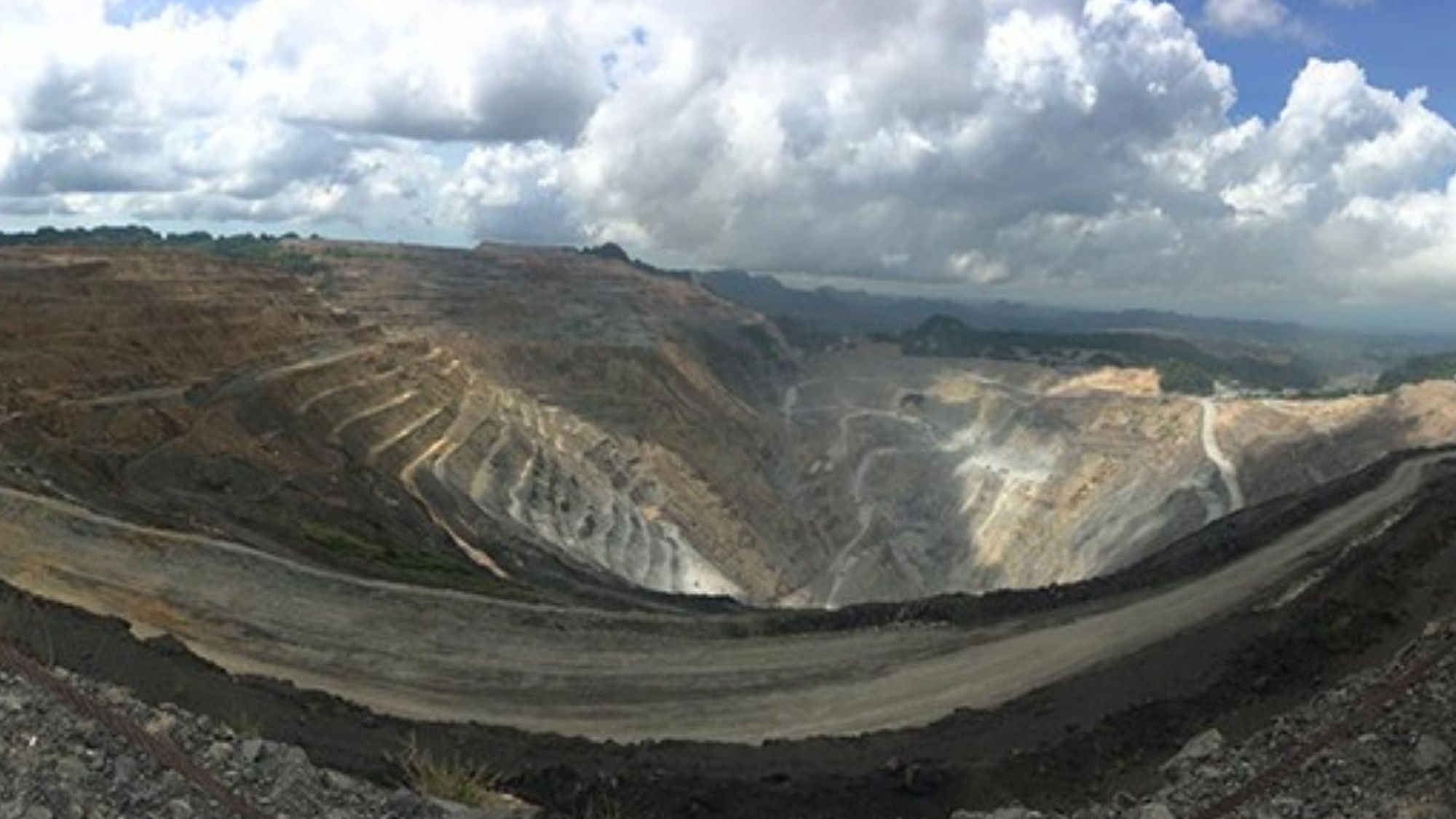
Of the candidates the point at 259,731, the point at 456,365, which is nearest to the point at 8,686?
the point at 259,731

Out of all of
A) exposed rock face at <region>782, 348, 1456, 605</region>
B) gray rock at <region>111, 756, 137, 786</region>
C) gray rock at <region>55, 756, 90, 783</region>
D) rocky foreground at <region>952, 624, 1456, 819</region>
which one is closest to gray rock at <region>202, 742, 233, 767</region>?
gray rock at <region>111, 756, 137, 786</region>

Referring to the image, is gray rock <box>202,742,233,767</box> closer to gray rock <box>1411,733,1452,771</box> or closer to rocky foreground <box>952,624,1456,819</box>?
rocky foreground <box>952,624,1456,819</box>

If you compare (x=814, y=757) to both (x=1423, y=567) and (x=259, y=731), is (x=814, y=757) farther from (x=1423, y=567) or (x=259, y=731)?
(x=1423, y=567)

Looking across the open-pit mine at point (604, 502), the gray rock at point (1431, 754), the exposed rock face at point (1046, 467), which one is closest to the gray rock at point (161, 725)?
the open-pit mine at point (604, 502)

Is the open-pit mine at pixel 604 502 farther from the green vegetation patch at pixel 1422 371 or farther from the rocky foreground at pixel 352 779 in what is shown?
the green vegetation patch at pixel 1422 371

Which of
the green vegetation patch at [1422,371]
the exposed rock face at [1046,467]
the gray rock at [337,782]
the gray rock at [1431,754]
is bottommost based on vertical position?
the exposed rock face at [1046,467]

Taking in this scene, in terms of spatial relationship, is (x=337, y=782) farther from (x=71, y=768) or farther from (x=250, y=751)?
(x=71, y=768)
